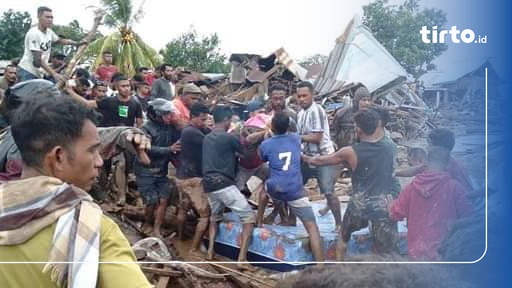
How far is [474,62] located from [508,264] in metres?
→ 0.64

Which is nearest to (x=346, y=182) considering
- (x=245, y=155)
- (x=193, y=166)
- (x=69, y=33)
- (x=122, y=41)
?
(x=245, y=155)

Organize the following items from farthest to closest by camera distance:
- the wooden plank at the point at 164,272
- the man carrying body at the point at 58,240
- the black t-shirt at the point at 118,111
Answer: the wooden plank at the point at 164,272, the black t-shirt at the point at 118,111, the man carrying body at the point at 58,240

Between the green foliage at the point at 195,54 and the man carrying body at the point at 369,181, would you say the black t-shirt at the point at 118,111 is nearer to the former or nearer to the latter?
the green foliage at the point at 195,54

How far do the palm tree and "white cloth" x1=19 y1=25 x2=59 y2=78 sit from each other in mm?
118

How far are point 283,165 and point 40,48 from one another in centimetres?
84

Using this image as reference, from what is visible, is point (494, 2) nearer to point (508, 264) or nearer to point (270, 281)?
point (508, 264)

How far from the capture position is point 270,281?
211cm

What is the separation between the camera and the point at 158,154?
7.07ft

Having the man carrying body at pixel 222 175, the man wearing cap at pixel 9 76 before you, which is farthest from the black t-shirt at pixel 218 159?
the man wearing cap at pixel 9 76

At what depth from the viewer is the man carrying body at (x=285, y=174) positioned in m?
2.14

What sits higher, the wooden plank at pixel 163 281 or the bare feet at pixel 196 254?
the bare feet at pixel 196 254

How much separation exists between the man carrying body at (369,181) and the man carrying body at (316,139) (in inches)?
0.9

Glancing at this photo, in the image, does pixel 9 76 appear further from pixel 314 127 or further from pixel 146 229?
pixel 314 127

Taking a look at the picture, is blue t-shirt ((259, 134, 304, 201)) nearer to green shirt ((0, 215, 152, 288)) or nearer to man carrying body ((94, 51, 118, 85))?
man carrying body ((94, 51, 118, 85))
